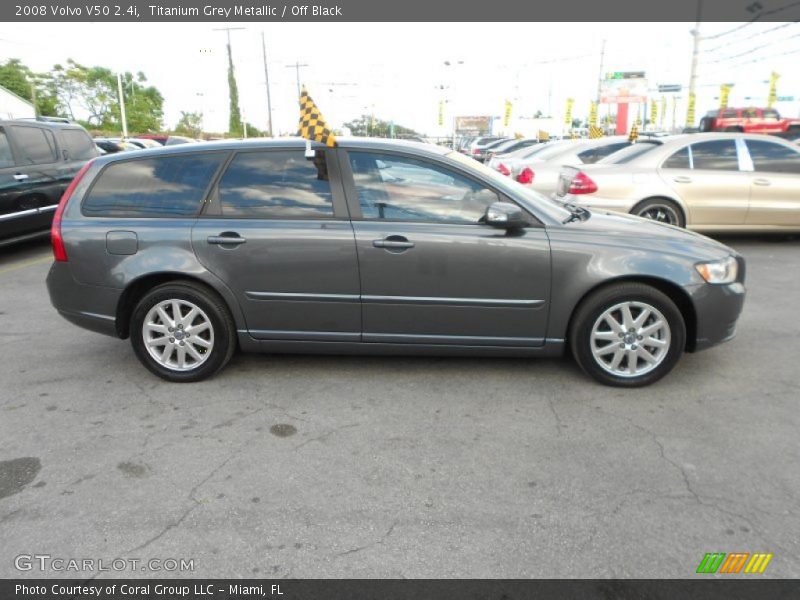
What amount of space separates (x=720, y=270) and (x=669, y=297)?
A: 1.21 ft

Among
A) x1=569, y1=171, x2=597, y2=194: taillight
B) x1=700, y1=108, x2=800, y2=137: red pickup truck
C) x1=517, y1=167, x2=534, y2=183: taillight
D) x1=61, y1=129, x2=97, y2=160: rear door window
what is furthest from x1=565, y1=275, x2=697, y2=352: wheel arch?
x1=700, y1=108, x2=800, y2=137: red pickup truck

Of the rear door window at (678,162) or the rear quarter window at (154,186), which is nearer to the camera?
the rear quarter window at (154,186)

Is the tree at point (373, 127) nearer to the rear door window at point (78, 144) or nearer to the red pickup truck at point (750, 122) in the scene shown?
the red pickup truck at point (750, 122)

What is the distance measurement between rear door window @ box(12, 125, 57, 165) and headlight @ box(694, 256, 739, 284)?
8.48 metres

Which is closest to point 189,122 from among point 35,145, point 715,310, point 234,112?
point 234,112

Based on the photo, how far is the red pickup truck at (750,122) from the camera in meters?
24.7

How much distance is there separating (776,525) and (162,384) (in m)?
3.63

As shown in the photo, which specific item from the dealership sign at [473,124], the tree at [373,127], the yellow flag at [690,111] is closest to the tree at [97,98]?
the tree at [373,127]

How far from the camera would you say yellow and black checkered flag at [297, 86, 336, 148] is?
3.95 metres

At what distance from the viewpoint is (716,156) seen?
818cm

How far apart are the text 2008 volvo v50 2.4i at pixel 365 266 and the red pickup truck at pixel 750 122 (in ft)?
74.5

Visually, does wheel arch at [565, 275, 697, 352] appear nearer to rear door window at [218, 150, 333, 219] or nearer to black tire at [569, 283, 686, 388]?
black tire at [569, 283, 686, 388]

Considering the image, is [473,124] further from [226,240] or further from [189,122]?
[226,240]
